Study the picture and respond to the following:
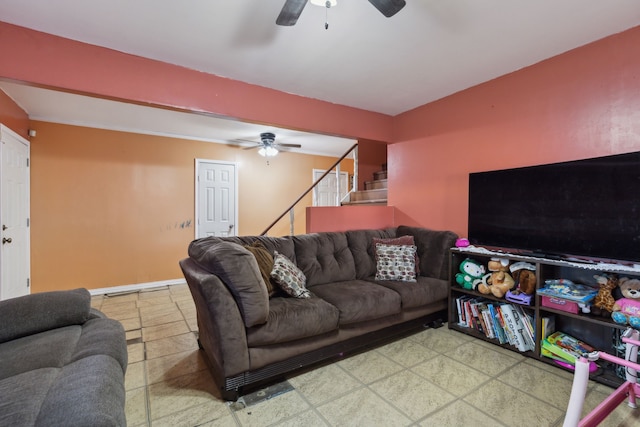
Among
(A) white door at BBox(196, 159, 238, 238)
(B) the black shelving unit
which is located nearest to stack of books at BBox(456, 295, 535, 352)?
(B) the black shelving unit

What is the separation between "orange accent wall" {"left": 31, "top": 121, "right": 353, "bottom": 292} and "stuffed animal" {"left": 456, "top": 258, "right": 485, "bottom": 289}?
373 centimetres

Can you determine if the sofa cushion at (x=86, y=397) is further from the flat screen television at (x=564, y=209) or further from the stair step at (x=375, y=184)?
the stair step at (x=375, y=184)

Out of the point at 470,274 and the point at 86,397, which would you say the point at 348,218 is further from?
the point at 86,397

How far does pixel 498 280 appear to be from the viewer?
2.45 m

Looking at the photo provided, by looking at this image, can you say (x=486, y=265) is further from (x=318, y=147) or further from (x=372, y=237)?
(x=318, y=147)

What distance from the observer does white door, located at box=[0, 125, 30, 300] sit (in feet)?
9.63

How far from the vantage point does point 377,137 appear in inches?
149

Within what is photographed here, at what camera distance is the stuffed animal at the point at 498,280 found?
2.41 metres

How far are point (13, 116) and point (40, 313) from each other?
2.97 meters

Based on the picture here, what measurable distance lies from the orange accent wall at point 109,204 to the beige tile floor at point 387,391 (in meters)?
2.14

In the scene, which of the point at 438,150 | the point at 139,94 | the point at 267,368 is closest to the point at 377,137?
the point at 438,150

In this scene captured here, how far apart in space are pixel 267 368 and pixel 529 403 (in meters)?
1.58

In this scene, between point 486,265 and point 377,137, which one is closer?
point 486,265

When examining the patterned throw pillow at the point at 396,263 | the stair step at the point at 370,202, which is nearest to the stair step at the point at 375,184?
the stair step at the point at 370,202
